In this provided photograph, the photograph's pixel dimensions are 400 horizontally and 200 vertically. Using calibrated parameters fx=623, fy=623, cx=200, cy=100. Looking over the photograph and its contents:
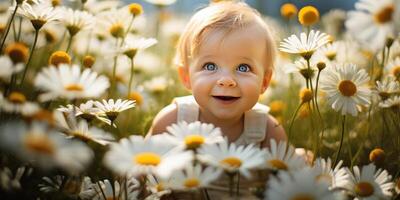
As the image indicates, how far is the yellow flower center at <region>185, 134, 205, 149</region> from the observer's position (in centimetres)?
105

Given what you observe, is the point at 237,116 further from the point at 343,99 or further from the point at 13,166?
the point at 13,166

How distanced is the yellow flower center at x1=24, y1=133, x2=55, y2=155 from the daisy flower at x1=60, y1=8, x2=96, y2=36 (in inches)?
29.1

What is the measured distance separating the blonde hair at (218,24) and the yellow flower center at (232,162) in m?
0.41

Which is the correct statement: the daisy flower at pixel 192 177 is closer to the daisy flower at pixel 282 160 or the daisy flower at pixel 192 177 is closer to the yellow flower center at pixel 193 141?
the yellow flower center at pixel 193 141

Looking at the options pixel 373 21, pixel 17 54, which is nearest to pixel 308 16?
pixel 373 21

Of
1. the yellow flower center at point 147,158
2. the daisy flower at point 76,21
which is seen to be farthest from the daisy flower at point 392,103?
the daisy flower at point 76,21

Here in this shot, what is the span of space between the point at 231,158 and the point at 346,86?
42cm

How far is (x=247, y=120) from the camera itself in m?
1.52

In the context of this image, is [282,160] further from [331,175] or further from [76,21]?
[76,21]

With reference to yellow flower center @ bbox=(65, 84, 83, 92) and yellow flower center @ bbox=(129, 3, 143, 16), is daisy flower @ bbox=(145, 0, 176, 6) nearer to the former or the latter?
yellow flower center @ bbox=(129, 3, 143, 16)

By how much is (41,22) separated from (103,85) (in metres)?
0.31

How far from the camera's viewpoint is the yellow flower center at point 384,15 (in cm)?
109

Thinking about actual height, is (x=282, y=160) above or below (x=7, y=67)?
below

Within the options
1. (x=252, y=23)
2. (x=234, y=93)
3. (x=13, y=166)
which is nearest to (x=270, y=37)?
(x=252, y=23)
